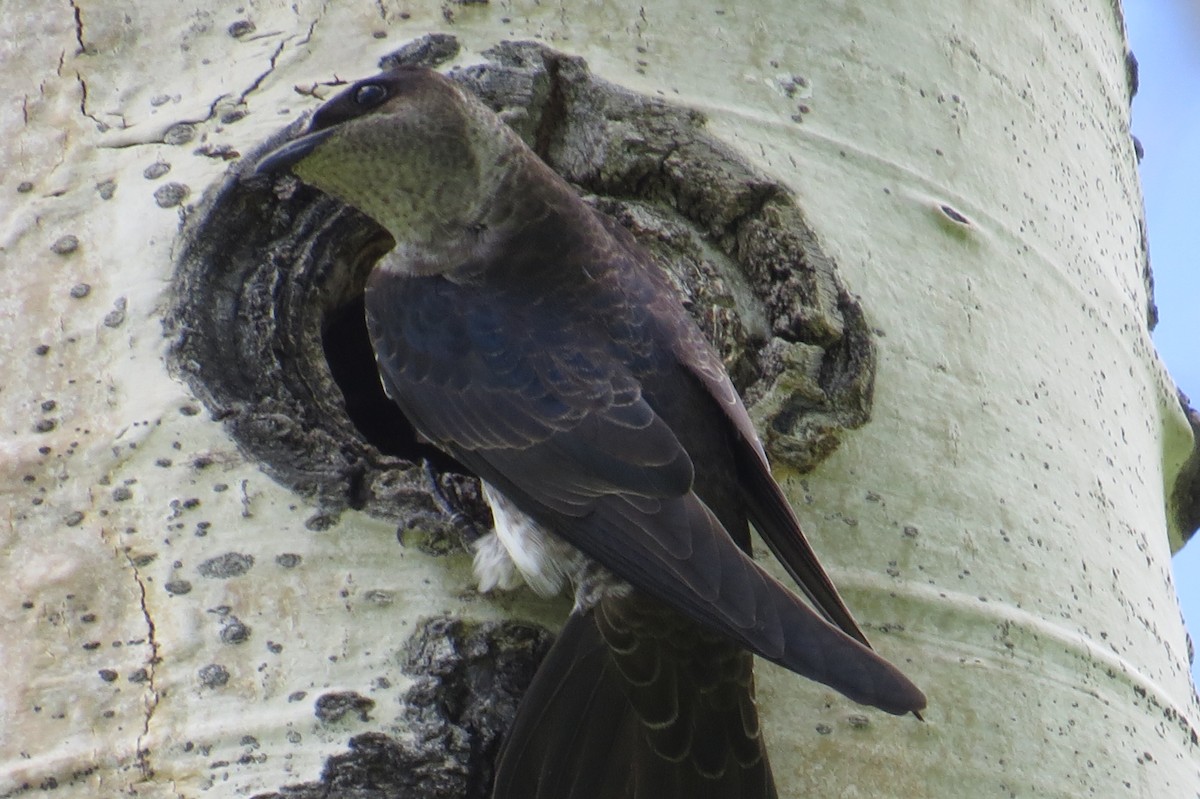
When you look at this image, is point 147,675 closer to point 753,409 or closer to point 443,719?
point 443,719

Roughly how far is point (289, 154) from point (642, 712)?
2.66 feet

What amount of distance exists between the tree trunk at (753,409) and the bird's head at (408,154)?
68 millimetres

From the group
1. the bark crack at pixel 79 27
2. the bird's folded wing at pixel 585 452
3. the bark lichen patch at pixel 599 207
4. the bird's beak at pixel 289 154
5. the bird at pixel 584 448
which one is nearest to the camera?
the bird's folded wing at pixel 585 452

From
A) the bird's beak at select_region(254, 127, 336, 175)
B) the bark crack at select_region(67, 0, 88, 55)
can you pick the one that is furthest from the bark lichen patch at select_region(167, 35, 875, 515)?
the bark crack at select_region(67, 0, 88, 55)

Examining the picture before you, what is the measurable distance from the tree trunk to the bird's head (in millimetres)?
68

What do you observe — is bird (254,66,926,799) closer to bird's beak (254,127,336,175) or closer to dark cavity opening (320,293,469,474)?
bird's beak (254,127,336,175)

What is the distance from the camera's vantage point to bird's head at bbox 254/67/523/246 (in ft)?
5.99

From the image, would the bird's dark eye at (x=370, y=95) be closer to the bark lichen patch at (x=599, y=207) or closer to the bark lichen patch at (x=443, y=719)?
the bark lichen patch at (x=599, y=207)

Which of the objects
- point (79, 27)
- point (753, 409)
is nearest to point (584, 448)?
point (753, 409)

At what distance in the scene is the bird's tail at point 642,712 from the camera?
5.16 feet

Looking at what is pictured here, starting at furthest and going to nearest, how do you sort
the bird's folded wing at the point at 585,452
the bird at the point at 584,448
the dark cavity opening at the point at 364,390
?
the dark cavity opening at the point at 364,390 < the bird at the point at 584,448 < the bird's folded wing at the point at 585,452

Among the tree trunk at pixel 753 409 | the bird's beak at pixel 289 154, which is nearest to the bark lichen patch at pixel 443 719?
the tree trunk at pixel 753 409

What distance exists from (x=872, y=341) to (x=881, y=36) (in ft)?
1.71

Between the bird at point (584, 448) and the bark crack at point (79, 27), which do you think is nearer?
the bird at point (584, 448)
